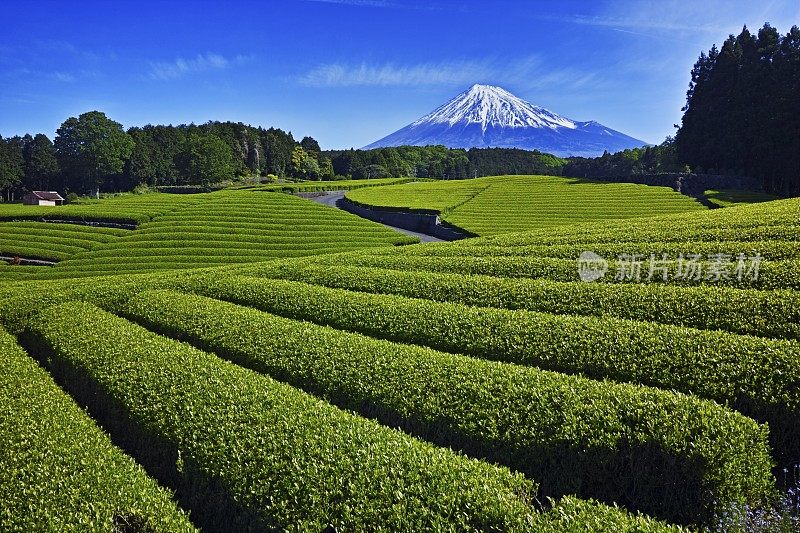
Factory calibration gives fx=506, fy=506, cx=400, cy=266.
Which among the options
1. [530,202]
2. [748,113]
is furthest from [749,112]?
[530,202]

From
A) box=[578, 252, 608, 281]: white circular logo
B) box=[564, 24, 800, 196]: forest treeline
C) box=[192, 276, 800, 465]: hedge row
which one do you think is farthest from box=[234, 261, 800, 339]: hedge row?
box=[564, 24, 800, 196]: forest treeline

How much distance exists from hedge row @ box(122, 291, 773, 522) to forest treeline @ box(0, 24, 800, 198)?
6063 cm

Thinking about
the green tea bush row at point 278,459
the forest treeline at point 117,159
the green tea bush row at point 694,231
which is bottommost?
the green tea bush row at point 278,459

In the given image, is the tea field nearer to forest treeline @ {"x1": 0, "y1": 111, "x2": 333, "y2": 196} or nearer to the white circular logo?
the white circular logo

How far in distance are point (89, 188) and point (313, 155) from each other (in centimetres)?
6183

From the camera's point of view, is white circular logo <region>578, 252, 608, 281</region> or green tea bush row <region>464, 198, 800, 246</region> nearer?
white circular logo <region>578, 252, 608, 281</region>

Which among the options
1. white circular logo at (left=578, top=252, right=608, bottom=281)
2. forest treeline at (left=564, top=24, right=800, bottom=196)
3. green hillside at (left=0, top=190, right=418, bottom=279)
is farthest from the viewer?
forest treeline at (left=564, top=24, right=800, bottom=196)

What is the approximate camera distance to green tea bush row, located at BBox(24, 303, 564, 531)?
22.9 ft

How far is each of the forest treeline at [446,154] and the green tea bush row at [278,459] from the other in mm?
63900

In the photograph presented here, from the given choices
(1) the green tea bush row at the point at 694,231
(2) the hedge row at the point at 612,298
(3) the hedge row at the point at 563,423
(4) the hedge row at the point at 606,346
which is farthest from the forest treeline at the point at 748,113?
(3) the hedge row at the point at 563,423

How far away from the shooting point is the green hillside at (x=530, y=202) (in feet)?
158

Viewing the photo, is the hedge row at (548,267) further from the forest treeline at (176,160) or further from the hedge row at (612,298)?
the forest treeline at (176,160)

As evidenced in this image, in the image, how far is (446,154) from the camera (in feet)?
606

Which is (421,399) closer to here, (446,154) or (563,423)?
(563,423)
